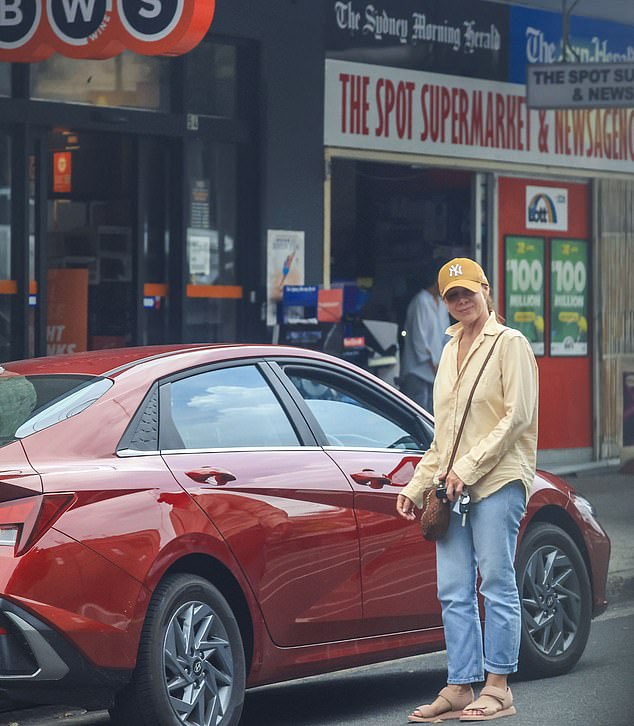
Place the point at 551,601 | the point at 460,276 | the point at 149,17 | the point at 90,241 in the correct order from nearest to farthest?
the point at 460,276 < the point at 551,601 < the point at 149,17 < the point at 90,241

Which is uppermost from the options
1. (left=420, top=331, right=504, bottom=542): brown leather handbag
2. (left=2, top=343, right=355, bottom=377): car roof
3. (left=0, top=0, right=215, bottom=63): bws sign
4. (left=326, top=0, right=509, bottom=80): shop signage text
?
(left=326, top=0, right=509, bottom=80): shop signage text

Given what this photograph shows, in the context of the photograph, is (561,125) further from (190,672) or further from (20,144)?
(190,672)

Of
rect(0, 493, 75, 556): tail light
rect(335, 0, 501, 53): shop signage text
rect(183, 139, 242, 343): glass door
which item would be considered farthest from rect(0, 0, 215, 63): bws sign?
rect(0, 493, 75, 556): tail light

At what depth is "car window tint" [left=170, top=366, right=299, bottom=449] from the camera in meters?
6.25

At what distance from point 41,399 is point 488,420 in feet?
5.85

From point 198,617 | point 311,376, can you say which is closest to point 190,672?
point 198,617

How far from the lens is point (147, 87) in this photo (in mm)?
13258

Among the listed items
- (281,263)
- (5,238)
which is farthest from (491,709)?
(281,263)

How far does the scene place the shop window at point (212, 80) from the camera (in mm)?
13523

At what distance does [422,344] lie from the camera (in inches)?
591

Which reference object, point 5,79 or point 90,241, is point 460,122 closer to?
point 90,241

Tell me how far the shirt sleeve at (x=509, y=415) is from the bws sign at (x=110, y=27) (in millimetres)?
5148

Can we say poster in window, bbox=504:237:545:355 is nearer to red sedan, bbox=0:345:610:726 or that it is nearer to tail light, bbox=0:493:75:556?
red sedan, bbox=0:345:610:726

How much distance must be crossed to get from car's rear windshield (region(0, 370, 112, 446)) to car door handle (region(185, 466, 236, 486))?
0.45 metres
